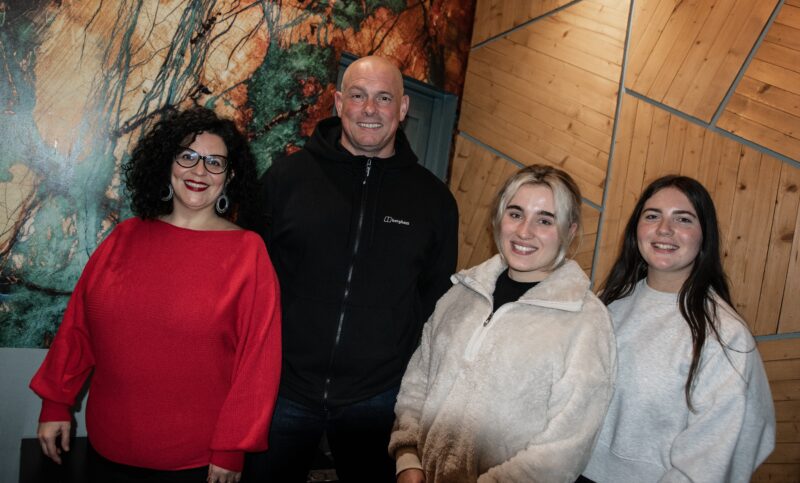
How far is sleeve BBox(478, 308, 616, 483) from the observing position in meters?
1.51

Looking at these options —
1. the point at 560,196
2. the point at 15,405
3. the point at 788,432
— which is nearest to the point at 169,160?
the point at 560,196

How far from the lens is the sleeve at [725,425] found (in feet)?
5.02

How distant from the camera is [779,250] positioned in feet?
8.70

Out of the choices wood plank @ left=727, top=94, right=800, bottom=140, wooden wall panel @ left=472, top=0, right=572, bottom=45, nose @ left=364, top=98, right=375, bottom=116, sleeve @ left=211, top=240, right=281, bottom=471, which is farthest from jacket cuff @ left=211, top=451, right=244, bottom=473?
wooden wall panel @ left=472, top=0, right=572, bottom=45

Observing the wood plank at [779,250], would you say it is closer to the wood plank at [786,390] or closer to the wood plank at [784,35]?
the wood plank at [786,390]

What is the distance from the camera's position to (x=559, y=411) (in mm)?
1553

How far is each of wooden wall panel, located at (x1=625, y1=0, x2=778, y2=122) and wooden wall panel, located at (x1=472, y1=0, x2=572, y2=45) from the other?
27.8 inches

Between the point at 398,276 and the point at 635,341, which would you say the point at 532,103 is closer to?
the point at 398,276

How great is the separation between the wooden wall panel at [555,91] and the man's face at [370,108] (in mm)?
1562

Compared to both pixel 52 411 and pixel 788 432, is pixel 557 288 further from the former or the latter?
pixel 788 432

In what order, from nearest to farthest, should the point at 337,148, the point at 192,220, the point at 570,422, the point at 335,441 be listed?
1. the point at 570,422
2. the point at 192,220
3. the point at 335,441
4. the point at 337,148

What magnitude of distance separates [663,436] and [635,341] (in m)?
0.28

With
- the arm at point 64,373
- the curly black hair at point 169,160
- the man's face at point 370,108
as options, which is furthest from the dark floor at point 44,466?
the man's face at point 370,108

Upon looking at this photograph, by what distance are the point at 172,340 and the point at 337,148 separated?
105cm
